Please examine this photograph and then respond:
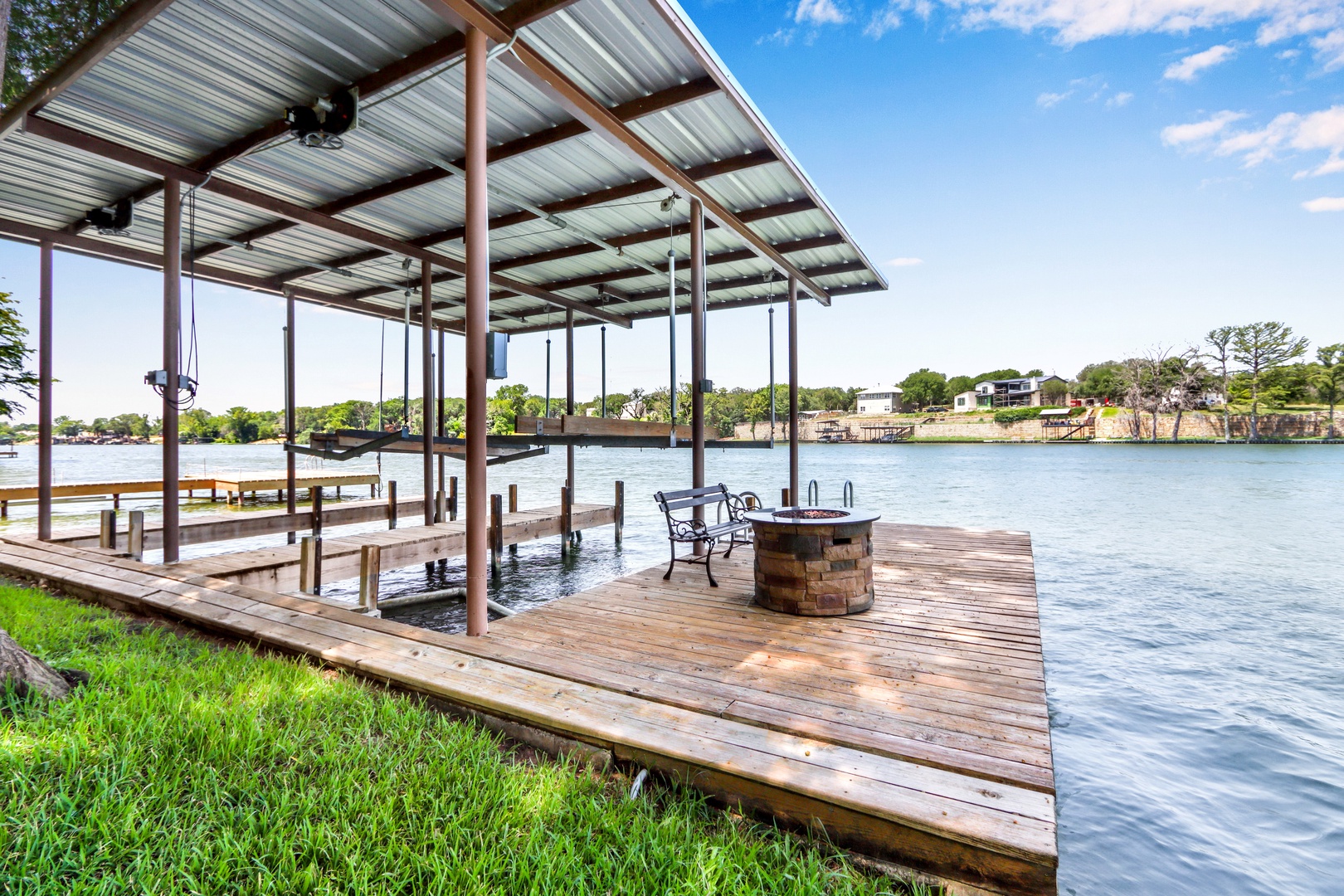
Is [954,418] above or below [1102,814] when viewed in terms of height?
above

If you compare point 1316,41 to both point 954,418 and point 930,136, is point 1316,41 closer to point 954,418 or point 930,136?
point 930,136

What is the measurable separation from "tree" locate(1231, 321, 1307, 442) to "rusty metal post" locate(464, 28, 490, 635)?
7426cm

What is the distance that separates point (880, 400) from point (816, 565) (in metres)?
98.0

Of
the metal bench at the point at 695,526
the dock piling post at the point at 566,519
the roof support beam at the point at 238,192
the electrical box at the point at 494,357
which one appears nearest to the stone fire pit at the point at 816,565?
the metal bench at the point at 695,526

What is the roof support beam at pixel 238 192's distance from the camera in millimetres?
4863

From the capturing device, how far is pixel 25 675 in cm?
258

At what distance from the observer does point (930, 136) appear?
45094 millimetres

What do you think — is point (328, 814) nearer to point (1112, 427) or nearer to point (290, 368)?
point (290, 368)

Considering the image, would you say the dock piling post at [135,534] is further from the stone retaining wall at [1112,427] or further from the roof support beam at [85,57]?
the stone retaining wall at [1112,427]

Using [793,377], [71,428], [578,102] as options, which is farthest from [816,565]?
[71,428]

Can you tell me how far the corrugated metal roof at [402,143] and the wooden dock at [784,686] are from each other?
12.6 ft

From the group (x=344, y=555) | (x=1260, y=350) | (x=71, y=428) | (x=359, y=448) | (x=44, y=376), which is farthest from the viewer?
(x=71, y=428)

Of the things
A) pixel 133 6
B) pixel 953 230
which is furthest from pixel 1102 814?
pixel 953 230

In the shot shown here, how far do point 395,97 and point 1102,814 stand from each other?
7.14m
